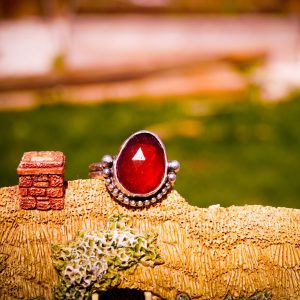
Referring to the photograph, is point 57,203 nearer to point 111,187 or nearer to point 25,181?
point 25,181

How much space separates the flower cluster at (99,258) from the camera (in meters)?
4.83

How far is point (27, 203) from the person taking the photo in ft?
16.1

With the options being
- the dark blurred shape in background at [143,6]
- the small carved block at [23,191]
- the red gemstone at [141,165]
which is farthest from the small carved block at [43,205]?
the dark blurred shape in background at [143,6]

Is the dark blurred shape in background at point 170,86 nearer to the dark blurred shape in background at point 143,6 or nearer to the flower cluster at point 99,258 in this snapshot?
the dark blurred shape in background at point 143,6

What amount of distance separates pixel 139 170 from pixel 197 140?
10.1 meters

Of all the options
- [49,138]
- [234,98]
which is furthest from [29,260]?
[234,98]

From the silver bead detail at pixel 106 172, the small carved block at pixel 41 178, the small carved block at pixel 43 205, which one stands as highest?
Answer: the silver bead detail at pixel 106 172

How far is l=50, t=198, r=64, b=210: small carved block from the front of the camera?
16.1 ft

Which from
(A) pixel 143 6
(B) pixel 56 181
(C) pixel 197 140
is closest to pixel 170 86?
(C) pixel 197 140

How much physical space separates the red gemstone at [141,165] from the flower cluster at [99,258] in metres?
0.39

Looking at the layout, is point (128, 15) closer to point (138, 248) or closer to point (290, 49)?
point (290, 49)

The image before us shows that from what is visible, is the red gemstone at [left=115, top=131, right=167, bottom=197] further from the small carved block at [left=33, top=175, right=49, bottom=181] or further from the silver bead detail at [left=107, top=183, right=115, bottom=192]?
the small carved block at [left=33, top=175, right=49, bottom=181]

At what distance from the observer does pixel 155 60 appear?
1736 centimetres

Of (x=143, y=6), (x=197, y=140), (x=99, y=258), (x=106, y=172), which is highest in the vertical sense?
(x=143, y=6)
